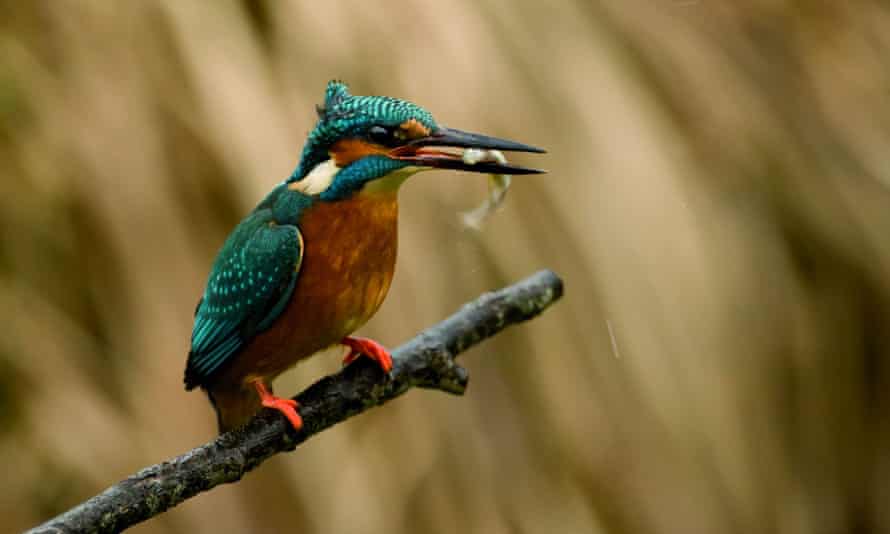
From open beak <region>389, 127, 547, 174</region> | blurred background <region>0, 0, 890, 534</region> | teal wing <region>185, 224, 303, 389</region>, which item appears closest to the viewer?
open beak <region>389, 127, 547, 174</region>

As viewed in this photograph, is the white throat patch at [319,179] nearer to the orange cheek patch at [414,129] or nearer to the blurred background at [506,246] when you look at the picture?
the orange cheek patch at [414,129]

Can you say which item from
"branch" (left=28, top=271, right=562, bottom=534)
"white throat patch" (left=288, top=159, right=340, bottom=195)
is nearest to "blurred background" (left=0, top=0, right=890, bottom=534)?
"branch" (left=28, top=271, right=562, bottom=534)

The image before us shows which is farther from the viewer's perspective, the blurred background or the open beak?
the blurred background

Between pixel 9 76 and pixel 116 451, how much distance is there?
1.47 feet

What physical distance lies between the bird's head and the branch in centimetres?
14

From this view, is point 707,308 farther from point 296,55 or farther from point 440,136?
point 440,136

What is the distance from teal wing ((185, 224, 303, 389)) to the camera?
664mm

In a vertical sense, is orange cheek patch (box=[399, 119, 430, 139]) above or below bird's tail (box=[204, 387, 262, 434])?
above

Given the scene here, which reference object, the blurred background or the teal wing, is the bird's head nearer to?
the teal wing

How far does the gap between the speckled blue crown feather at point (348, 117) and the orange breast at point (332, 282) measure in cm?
3

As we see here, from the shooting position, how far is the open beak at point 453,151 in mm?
562

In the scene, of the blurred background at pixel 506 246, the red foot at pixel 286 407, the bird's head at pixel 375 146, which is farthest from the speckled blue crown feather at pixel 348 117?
the blurred background at pixel 506 246

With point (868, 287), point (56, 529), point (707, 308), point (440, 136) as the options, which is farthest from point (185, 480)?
point (868, 287)

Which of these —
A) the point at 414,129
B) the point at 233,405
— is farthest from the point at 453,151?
the point at 233,405
